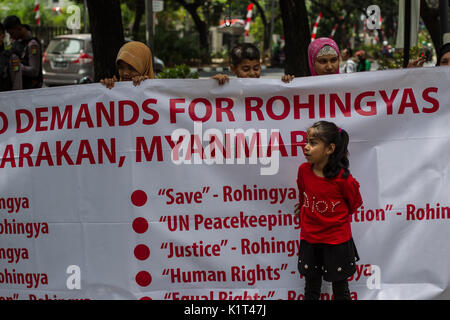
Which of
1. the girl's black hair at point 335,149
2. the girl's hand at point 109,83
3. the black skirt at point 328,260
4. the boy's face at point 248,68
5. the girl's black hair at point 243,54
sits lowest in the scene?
the black skirt at point 328,260

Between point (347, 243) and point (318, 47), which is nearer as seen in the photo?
point (347, 243)

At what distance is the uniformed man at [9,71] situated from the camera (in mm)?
5891

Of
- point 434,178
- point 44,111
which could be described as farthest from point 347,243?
point 44,111

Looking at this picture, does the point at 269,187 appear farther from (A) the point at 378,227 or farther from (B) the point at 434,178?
(B) the point at 434,178

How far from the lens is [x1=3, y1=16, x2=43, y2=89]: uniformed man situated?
6.53 metres

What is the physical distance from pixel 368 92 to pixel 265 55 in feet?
125

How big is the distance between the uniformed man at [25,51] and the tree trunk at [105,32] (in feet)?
4.24

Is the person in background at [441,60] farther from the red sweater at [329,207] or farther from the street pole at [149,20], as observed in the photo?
the street pole at [149,20]

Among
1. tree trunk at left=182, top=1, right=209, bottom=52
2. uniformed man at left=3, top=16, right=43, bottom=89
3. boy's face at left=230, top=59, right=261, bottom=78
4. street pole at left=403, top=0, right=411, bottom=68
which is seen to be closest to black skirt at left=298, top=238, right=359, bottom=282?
boy's face at left=230, top=59, right=261, bottom=78

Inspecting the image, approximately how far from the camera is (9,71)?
5938 mm

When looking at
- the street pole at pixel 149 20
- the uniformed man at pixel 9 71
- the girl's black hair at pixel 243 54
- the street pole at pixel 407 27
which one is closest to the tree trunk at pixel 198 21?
the street pole at pixel 149 20

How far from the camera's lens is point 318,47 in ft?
15.2

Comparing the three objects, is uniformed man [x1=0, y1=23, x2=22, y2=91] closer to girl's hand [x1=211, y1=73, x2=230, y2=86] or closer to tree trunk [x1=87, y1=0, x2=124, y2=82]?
tree trunk [x1=87, y1=0, x2=124, y2=82]

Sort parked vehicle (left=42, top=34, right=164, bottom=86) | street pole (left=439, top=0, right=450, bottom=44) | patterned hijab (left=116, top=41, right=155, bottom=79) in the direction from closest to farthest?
patterned hijab (left=116, top=41, right=155, bottom=79), street pole (left=439, top=0, right=450, bottom=44), parked vehicle (left=42, top=34, right=164, bottom=86)
